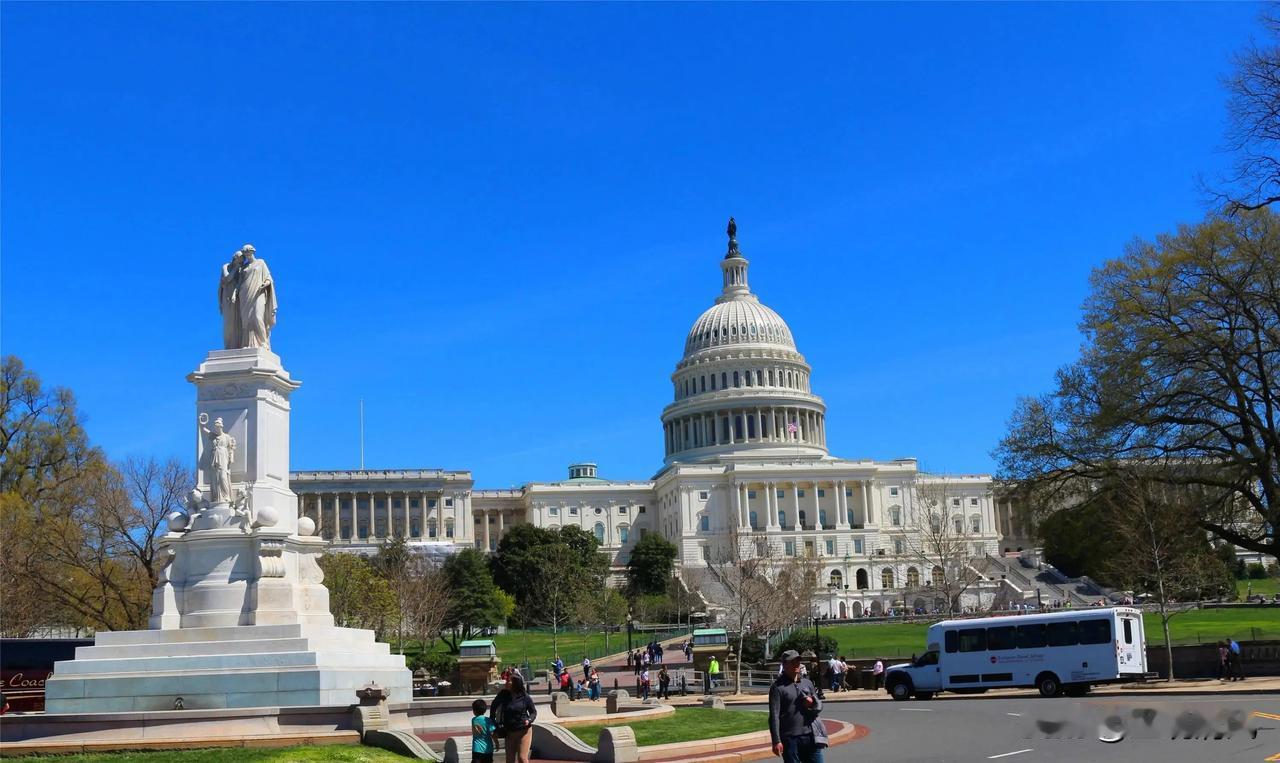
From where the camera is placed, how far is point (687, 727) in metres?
25.2

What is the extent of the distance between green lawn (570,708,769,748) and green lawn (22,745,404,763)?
459 cm

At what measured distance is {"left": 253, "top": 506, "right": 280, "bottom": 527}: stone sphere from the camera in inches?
1050

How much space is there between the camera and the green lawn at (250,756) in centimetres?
1889

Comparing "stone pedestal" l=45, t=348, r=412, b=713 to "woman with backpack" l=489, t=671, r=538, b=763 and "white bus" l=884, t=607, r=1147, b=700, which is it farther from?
"white bus" l=884, t=607, r=1147, b=700

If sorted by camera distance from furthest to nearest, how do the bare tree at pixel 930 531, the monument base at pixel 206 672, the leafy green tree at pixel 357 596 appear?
the bare tree at pixel 930 531 < the leafy green tree at pixel 357 596 < the monument base at pixel 206 672

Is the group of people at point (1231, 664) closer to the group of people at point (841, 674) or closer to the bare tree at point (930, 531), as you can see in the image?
the group of people at point (841, 674)

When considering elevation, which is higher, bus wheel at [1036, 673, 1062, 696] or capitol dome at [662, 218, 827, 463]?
capitol dome at [662, 218, 827, 463]

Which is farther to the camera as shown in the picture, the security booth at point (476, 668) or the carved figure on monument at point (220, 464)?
the security booth at point (476, 668)

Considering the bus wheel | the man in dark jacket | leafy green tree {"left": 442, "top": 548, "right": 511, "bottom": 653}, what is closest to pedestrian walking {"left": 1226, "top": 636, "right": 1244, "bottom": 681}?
the bus wheel

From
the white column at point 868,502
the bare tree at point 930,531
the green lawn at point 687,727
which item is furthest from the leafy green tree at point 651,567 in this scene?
the green lawn at point 687,727

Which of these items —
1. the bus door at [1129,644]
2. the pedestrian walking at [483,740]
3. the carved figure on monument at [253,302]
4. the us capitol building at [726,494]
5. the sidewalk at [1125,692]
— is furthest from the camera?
the us capitol building at [726,494]

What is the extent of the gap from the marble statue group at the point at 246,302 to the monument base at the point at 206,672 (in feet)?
21.6

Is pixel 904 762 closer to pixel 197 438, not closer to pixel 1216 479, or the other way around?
pixel 197 438

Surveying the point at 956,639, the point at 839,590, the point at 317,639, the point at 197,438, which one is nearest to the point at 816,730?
the point at 317,639
